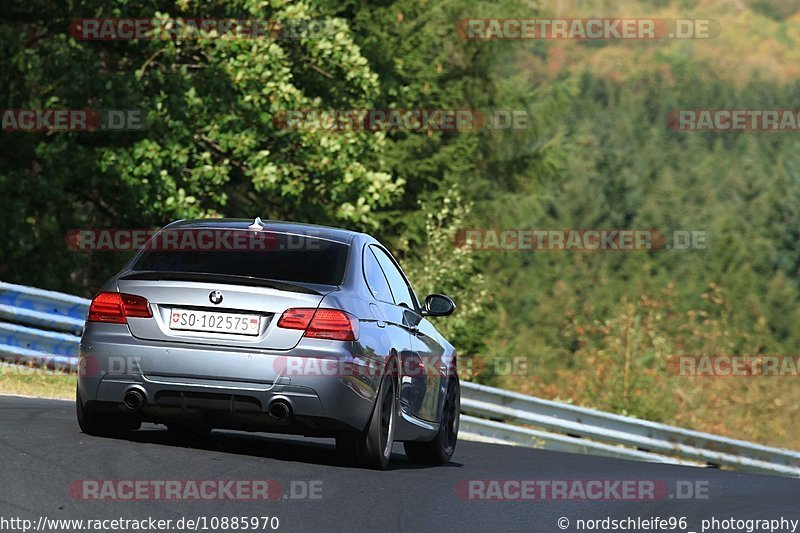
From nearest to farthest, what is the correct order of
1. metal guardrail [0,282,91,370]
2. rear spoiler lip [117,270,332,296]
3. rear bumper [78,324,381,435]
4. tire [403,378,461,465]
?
rear bumper [78,324,381,435] < rear spoiler lip [117,270,332,296] < tire [403,378,461,465] < metal guardrail [0,282,91,370]

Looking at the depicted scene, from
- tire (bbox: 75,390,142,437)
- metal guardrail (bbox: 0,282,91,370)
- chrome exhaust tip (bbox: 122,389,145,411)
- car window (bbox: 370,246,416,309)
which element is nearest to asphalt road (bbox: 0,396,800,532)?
tire (bbox: 75,390,142,437)

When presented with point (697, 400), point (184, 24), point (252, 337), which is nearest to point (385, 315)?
point (252, 337)

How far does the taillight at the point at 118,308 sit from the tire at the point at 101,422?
1.84 ft

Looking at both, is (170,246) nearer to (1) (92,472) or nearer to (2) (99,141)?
(1) (92,472)

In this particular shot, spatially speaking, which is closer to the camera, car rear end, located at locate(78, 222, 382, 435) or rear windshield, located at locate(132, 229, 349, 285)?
car rear end, located at locate(78, 222, 382, 435)

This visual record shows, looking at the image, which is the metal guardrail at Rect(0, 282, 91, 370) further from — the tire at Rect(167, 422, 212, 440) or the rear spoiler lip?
the rear spoiler lip

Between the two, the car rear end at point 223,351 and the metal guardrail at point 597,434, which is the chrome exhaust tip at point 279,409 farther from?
the metal guardrail at point 597,434

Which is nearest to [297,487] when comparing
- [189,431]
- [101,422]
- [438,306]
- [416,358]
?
[101,422]

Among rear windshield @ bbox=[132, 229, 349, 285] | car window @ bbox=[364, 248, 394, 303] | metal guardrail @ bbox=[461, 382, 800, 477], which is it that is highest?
rear windshield @ bbox=[132, 229, 349, 285]

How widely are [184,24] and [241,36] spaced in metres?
0.99

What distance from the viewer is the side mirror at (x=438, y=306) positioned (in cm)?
1138

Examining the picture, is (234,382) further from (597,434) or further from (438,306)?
(597,434)

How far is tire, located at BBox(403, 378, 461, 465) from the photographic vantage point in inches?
455

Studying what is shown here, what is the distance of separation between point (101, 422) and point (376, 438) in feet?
6.03
